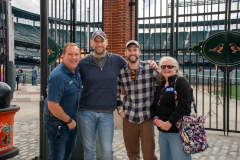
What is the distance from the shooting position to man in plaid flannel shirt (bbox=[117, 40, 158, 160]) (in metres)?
3.31

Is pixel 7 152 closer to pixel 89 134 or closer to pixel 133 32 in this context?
pixel 89 134

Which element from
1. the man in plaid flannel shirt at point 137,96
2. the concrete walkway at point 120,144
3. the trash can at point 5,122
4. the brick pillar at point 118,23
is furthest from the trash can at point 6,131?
the brick pillar at point 118,23

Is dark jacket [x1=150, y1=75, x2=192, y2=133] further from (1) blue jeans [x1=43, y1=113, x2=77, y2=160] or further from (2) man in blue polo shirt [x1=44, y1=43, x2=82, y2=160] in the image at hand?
(1) blue jeans [x1=43, y1=113, x2=77, y2=160]

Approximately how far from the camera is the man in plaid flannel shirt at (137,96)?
3.31 m

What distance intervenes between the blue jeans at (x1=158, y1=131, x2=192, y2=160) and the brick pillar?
3824 mm

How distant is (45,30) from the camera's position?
405 centimetres

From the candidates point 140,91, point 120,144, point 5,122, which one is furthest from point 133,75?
point 120,144

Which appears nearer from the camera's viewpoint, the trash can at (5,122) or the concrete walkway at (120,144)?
the trash can at (5,122)

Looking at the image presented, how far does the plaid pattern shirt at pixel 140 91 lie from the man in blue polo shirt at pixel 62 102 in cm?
69

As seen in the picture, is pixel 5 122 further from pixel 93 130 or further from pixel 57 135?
pixel 93 130

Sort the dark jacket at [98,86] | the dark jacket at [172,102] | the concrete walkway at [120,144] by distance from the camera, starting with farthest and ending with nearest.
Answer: the concrete walkway at [120,144] < the dark jacket at [98,86] < the dark jacket at [172,102]

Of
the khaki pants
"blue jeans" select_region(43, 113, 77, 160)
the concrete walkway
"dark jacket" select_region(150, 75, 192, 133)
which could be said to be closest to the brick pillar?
the concrete walkway

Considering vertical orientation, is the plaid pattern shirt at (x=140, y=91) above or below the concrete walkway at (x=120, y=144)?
above

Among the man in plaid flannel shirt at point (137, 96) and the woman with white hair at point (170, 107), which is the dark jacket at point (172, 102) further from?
the man in plaid flannel shirt at point (137, 96)
